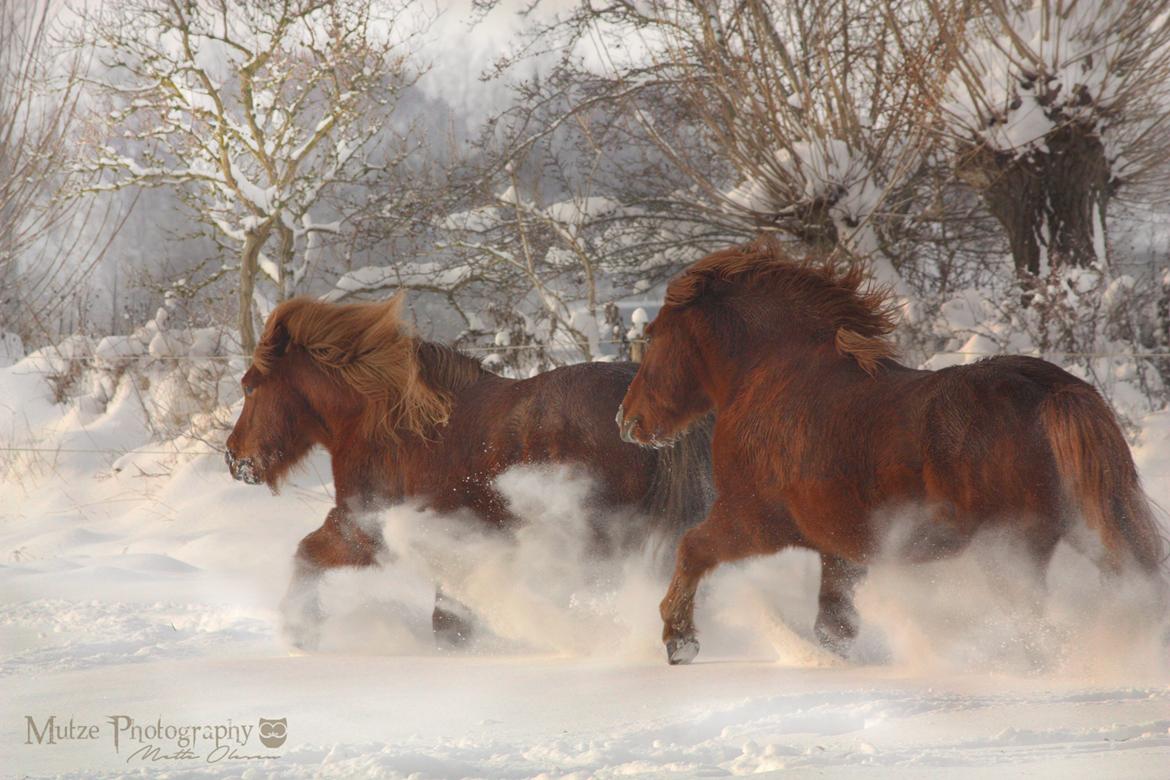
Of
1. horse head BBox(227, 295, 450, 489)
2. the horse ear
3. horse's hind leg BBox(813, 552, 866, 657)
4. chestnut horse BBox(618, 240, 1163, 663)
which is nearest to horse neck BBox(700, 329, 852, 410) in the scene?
chestnut horse BBox(618, 240, 1163, 663)

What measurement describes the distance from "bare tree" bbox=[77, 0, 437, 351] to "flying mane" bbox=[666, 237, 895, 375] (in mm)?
8105

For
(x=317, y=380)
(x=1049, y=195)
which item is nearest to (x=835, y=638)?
(x=317, y=380)

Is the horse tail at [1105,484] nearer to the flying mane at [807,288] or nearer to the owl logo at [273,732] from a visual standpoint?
the flying mane at [807,288]

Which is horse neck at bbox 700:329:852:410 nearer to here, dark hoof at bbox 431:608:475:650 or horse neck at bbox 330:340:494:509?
horse neck at bbox 330:340:494:509

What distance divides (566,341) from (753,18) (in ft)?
12.1

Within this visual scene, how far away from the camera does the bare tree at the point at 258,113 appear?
12.6m

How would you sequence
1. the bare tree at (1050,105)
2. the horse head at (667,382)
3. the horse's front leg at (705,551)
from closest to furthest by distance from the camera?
the horse's front leg at (705,551)
the horse head at (667,382)
the bare tree at (1050,105)

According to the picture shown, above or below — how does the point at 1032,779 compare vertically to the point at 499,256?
below

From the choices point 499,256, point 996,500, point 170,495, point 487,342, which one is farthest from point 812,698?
point 499,256

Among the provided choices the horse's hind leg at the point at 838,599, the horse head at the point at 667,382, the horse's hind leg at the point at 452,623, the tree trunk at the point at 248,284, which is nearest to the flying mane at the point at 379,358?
the horse's hind leg at the point at 452,623

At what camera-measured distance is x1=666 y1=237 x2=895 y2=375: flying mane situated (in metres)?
4.54

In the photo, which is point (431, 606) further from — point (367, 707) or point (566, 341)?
point (566, 341)

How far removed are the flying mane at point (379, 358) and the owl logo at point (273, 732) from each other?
2019 millimetres

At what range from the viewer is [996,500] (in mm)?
3732
